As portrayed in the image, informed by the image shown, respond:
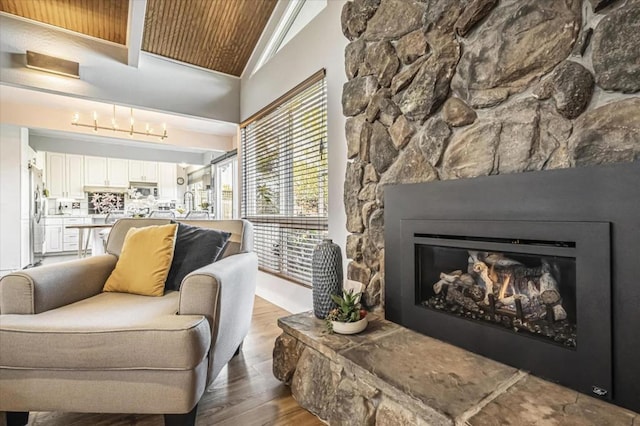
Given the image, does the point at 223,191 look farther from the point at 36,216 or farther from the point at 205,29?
the point at 205,29

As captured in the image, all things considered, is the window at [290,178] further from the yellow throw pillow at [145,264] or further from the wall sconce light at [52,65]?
the wall sconce light at [52,65]

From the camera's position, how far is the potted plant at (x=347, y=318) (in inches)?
59.8

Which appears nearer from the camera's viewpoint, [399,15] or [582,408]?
[582,408]

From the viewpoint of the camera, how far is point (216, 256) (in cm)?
185

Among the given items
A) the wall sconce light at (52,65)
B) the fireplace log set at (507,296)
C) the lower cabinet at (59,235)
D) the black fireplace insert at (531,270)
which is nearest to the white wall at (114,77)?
the wall sconce light at (52,65)

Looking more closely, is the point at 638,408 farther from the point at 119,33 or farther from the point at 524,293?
the point at 119,33

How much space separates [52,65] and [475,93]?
3574 mm

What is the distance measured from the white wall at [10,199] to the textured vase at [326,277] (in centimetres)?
537

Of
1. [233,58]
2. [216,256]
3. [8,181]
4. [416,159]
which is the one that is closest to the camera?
[416,159]

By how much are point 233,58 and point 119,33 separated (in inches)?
45.0

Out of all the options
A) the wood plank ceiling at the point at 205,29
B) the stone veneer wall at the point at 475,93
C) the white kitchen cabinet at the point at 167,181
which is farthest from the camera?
the white kitchen cabinet at the point at 167,181

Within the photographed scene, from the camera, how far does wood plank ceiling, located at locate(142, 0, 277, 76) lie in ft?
10.1

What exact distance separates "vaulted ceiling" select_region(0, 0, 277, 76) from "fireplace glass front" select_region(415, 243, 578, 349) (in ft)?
9.95

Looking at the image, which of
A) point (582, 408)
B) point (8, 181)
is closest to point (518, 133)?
point (582, 408)
